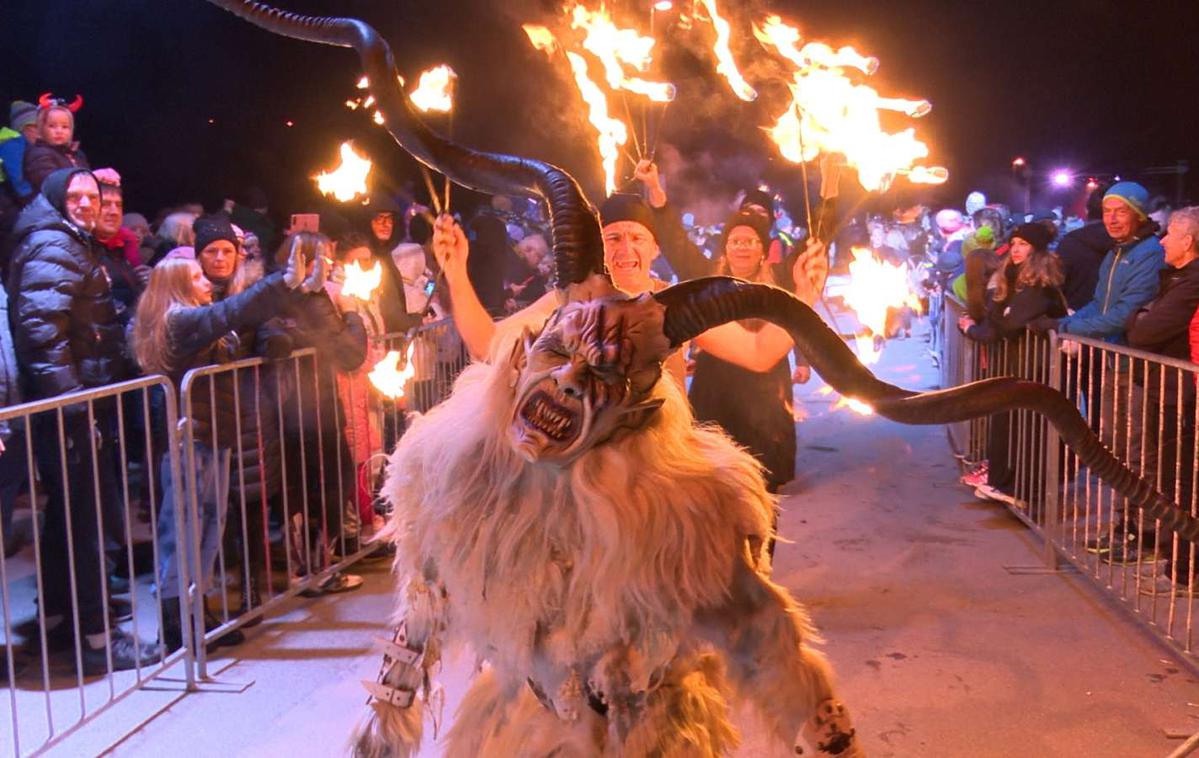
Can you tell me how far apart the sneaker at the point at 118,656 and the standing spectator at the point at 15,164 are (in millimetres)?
3245

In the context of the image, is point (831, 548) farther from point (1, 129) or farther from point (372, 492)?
point (1, 129)

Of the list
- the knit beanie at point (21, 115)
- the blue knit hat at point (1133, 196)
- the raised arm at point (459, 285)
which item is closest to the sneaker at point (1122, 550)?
the blue knit hat at point (1133, 196)

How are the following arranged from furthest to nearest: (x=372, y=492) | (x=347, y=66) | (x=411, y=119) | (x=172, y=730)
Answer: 1. (x=347, y=66)
2. (x=372, y=492)
3. (x=172, y=730)
4. (x=411, y=119)

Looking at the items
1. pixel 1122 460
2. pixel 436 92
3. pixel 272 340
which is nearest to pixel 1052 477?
pixel 1122 460

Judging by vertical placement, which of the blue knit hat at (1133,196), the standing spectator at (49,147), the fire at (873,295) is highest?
the standing spectator at (49,147)

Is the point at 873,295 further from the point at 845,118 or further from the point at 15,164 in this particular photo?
the point at 15,164

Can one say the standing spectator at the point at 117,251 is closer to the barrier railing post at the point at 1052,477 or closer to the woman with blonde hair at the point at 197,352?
the woman with blonde hair at the point at 197,352

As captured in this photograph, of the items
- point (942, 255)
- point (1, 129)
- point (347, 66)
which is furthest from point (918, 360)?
point (1, 129)

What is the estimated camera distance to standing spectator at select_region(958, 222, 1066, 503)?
786 centimetres

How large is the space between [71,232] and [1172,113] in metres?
24.2

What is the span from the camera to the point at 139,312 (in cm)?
566

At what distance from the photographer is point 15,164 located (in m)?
7.75

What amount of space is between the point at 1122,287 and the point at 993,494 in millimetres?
1935

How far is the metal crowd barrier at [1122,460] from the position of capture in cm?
577
